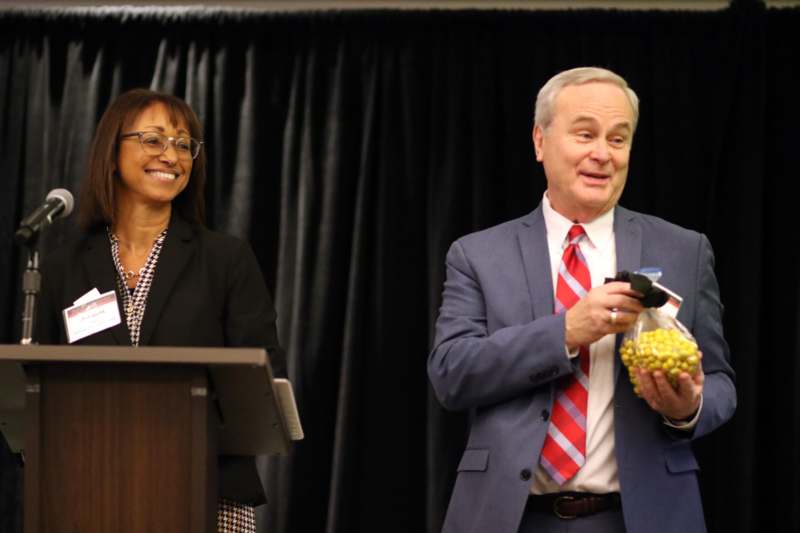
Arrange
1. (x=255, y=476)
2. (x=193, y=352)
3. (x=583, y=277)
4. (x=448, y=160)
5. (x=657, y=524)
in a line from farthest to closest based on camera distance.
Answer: (x=448, y=160), (x=255, y=476), (x=583, y=277), (x=657, y=524), (x=193, y=352)

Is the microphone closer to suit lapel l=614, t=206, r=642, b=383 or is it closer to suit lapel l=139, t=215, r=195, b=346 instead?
suit lapel l=139, t=215, r=195, b=346

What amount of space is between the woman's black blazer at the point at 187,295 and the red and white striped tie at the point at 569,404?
697 millimetres

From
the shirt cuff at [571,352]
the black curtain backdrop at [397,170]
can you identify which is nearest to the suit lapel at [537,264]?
the shirt cuff at [571,352]

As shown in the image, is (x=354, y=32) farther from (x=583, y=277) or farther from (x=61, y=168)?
(x=583, y=277)

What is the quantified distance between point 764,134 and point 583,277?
7.62 feet

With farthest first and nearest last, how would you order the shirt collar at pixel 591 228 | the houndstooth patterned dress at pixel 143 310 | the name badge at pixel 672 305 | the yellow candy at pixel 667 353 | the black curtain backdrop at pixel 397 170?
the black curtain backdrop at pixel 397 170 < the houndstooth patterned dress at pixel 143 310 < the shirt collar at pixel 591 228 < the name badge at pixel 672 305 < the yellow candy at pixel 667 353

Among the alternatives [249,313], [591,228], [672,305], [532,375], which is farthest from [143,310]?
[672,305]

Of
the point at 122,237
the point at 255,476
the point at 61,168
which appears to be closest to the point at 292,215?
the point at 61,168

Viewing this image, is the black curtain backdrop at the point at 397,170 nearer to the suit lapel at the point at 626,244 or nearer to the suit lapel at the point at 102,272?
the suit lapel at the point at 102,272

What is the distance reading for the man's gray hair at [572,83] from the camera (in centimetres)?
272

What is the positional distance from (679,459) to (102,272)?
1422 mm

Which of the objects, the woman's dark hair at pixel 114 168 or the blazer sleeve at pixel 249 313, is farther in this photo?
the woman's dark hair at pixel 114 168

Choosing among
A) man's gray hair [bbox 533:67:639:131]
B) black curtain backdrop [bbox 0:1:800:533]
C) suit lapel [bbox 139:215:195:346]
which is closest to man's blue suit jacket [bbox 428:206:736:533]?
man's gray hair [bbox 533:67:639:131]

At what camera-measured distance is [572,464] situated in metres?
2.42
